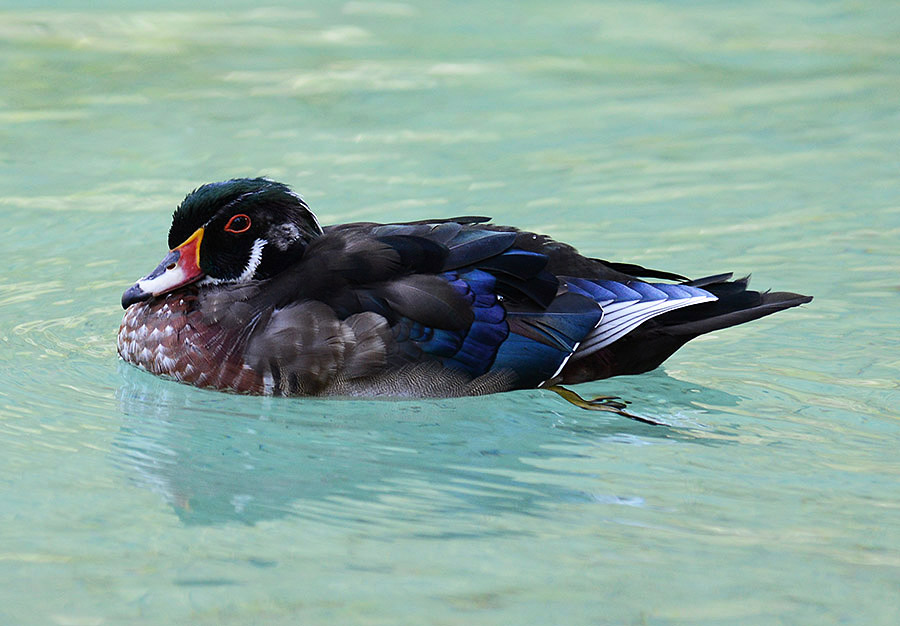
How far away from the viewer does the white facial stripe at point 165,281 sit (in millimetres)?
6914

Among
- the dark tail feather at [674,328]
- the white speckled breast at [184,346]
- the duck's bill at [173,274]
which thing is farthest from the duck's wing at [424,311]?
the duck's bill at [173,274]

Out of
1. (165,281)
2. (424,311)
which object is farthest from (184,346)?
(424,311)

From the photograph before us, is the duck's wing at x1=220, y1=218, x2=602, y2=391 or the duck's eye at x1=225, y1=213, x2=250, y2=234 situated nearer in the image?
the duck's wing at x1=220, y1=218, x2=602, y2=391

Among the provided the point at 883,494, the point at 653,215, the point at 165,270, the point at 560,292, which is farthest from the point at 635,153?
the point at 883,494

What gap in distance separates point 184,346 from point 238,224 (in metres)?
0.63

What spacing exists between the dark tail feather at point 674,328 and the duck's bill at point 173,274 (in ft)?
6.02

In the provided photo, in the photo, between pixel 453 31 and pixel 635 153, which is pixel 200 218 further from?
pixel 453 31

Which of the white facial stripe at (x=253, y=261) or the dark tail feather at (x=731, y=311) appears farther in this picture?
the white facial stripe at (x=253, y=261)

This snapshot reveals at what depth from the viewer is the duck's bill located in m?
6.91

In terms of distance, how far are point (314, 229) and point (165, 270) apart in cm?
73

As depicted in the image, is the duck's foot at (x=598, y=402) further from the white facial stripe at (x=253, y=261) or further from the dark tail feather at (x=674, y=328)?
the white facial stripe at (x=253, y=261)

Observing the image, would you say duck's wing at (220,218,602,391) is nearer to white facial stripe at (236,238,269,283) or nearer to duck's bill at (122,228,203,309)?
white facial stripe at (236,238,269,283)

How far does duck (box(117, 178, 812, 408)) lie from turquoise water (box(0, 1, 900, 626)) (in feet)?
0.43

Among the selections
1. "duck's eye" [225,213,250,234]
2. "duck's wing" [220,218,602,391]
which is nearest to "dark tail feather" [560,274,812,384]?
"duck's wing" [220,218,602,391]
